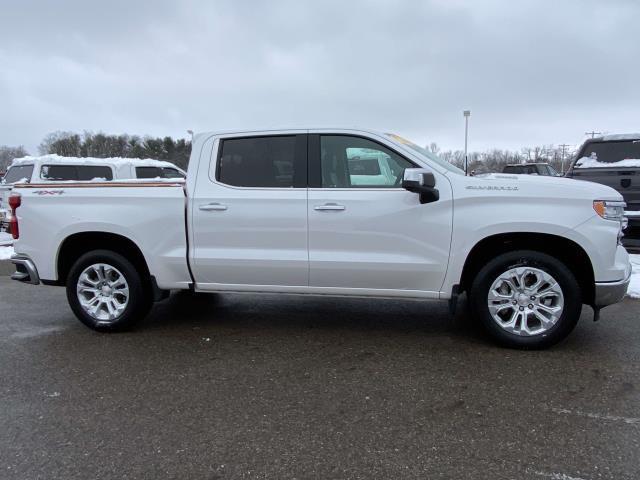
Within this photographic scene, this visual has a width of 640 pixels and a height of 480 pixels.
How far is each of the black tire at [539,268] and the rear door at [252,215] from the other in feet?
4.99

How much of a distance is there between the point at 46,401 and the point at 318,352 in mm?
2084

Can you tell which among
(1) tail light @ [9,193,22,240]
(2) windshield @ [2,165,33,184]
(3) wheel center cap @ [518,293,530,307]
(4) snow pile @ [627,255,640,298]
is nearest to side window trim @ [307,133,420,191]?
(3) wheel center cap @ [518,293,530,307]

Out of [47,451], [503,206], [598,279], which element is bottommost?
[47,451]

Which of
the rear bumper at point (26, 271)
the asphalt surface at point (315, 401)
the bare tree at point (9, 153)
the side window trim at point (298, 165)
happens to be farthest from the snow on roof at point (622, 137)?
the bare tree at point (9, 153)

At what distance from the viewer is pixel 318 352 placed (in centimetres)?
442

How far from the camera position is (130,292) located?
4918mm

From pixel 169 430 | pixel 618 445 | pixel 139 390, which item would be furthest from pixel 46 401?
pixel 618 445

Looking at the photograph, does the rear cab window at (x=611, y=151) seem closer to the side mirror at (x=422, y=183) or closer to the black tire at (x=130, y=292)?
the side mirror at (x=422, y=183)

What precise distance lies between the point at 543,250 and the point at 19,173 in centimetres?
1204

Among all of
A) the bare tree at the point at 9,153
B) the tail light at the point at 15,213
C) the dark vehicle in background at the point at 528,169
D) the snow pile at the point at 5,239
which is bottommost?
the snow pile at the point at 5,239

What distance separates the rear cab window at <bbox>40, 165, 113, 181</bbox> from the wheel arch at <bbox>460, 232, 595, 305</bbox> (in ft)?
35.7

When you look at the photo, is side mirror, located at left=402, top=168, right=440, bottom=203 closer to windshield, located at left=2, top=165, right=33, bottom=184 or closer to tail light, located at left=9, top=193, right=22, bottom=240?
tail light, located at left=9, top=193, right=22, bottom=240

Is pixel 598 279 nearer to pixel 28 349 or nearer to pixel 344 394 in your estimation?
pixel 344 394

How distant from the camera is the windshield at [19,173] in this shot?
39.2 ft
